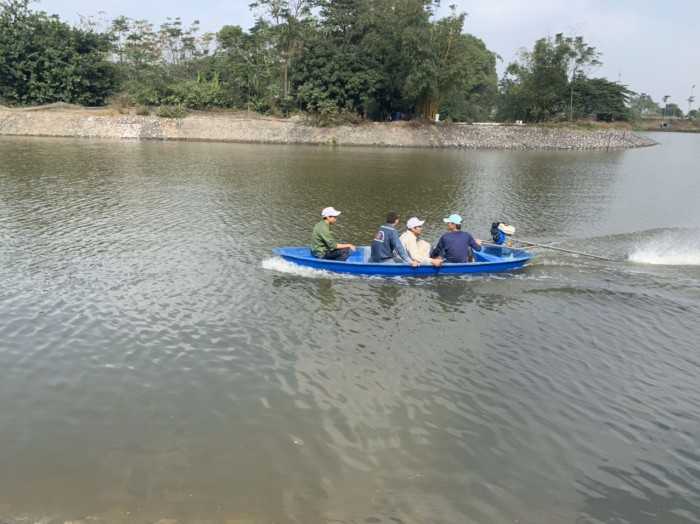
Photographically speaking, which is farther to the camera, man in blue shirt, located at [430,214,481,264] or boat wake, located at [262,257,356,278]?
man in blue shirt, located at [430,214,481,264]

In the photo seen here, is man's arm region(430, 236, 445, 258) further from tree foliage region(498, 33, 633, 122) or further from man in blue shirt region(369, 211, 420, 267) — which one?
tree foliage region(498, 33, 633, 122)

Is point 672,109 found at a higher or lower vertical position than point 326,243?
higher

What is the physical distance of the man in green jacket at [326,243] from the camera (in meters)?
14.2

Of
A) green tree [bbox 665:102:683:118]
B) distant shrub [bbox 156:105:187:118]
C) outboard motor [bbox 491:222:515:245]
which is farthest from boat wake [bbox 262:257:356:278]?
green tree [bbox 665:102:683:118]

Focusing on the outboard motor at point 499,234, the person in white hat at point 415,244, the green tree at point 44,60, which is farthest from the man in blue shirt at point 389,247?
the green tree at point 44,60

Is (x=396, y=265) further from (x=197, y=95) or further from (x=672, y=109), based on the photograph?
(x=672, y=109)

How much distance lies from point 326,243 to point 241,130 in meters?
45.0

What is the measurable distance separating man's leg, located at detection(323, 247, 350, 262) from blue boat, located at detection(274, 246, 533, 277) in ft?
0.73

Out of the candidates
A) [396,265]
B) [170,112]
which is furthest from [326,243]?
[170,112]

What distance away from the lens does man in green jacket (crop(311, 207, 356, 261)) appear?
46.7ft

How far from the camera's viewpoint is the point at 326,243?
46.9 feet

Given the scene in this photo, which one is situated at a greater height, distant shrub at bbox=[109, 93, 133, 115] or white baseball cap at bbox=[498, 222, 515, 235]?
distant shrub at bbox=[109, 93, 133, 115]

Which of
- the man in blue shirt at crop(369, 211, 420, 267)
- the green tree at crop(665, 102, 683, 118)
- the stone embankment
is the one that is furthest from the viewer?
the green tree at crop(665, 102, 683, 118)

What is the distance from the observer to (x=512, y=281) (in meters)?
14.3
